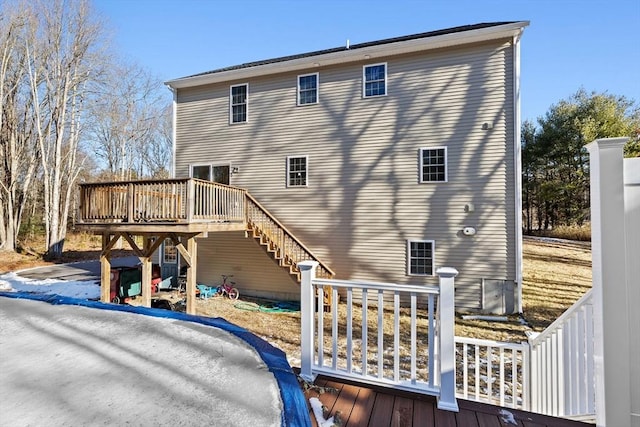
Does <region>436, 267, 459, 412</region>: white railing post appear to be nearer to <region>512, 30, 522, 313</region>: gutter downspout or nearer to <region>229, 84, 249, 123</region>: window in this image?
<region>512, 30, 522, 313</region>: gutter downspout

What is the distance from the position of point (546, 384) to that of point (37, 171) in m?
23.3

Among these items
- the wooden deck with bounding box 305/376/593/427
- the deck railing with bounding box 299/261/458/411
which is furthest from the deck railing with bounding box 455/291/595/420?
the deck railing with bounding box 299/261/458/411

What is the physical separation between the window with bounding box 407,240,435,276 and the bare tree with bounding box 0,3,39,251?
1812 cm

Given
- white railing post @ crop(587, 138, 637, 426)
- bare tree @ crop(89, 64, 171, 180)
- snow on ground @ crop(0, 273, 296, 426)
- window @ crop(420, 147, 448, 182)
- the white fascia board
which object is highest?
bare tree @ crop(89, 64, 171, 180)

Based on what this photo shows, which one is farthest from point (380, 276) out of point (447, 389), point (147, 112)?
point (147, 112)

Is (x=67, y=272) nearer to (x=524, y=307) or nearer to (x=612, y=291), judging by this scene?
(x=612, y=291)

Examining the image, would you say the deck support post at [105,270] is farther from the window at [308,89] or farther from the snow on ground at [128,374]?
the window at [308,89]

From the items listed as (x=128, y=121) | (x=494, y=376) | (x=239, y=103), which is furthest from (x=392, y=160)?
(x=128, y=121)

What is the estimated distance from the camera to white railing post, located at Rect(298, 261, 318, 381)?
2855 mm

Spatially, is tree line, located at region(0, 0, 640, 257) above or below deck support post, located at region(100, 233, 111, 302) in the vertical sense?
above

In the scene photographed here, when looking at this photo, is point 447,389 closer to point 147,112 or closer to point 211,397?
point 211,397

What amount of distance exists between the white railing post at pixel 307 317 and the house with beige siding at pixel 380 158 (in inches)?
188

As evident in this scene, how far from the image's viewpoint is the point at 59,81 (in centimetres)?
1412

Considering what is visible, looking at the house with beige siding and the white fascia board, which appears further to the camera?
the house with beige siding
